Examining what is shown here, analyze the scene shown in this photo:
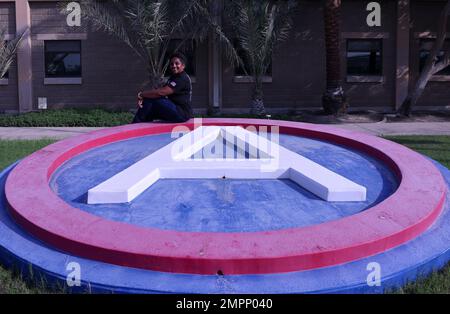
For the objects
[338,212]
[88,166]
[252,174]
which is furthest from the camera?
[88,166]

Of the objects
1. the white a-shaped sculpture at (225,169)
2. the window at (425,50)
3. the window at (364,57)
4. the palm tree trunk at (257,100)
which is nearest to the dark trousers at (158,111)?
the white a-shaped sculpture at (225,169)

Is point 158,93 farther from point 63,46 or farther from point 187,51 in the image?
point 63,46

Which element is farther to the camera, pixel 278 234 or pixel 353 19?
pixel 353 19

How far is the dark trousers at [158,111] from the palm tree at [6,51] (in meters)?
10.8

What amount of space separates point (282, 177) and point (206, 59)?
518 inches

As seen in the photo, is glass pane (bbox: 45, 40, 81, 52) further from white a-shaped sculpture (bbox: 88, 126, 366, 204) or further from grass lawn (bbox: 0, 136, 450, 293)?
white a-shaped sculpture (bbox: 88, 126, 366, 204)

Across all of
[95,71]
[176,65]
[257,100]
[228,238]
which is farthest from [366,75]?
[228,238]

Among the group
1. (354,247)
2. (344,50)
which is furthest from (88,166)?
(344,50)

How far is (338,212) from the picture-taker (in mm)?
4719

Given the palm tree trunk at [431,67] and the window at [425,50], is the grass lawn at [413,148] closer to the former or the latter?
the palm tree trunk at [431,67]

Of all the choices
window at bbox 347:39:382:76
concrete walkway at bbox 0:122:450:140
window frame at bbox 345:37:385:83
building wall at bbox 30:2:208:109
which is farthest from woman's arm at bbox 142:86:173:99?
window at bbox 347:39:382:76

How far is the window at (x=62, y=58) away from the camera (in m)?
18.3

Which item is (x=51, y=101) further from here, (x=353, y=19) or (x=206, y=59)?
(x=353, y=19)

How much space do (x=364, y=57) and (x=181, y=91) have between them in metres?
12.3
